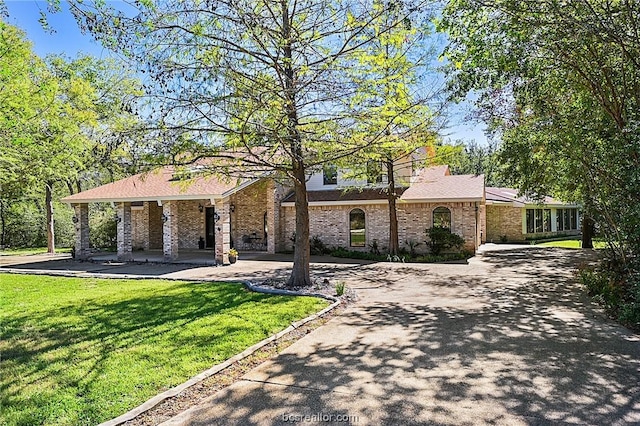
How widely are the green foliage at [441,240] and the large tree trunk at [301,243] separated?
8606 mm

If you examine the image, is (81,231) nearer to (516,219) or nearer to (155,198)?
(155,198)

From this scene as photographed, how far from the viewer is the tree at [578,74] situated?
7.01 m

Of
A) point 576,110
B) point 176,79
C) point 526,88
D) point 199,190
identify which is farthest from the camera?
point 199,190

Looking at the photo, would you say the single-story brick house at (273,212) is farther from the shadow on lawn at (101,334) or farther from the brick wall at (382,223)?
the shadow on lawn at (101,334)

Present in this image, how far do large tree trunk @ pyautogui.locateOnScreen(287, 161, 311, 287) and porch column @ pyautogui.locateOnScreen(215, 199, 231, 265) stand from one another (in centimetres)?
507

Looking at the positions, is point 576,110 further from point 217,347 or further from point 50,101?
point 50,101

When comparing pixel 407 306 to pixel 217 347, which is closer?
pixel 217 347

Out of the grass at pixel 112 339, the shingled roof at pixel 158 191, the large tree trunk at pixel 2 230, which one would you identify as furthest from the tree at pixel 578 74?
the large tree trunk at pixel 2 230

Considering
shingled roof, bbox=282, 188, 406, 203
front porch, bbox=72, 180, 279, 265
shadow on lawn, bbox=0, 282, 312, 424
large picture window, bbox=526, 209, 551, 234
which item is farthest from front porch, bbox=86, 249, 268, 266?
large picture window, bbox=526, 209, 551, 234

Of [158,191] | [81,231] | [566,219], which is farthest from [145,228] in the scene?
[566,219]

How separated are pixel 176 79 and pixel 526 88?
7.05 meters

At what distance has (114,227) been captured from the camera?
2256cm

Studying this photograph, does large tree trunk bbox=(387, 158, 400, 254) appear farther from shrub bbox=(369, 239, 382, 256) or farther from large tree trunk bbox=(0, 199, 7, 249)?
large tree trunk bbox=(0, 199, 7, 249)

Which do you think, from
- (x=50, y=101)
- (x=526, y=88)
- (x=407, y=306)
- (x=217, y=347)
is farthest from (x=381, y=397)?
(x=50, y=101)
